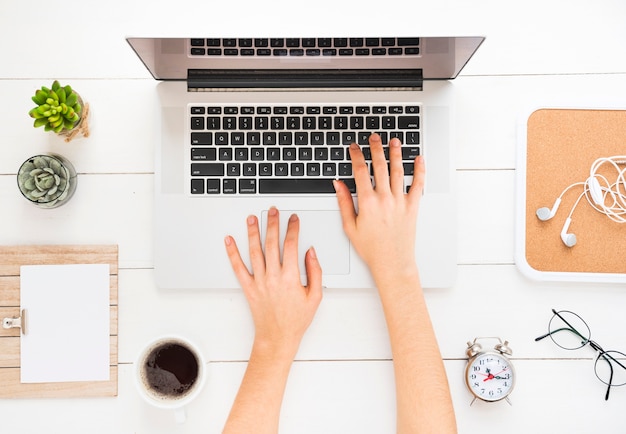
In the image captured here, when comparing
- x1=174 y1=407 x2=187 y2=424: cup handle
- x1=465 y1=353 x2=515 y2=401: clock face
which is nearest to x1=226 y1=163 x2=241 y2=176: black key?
x1=174 y1=407 x2=187 y2=424: cup handle

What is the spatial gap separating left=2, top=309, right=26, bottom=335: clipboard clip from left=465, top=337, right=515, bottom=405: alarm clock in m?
0.73

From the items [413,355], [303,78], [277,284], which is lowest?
[413,355]

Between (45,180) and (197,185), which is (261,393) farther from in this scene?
(45,180)

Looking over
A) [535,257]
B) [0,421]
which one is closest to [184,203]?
[0,421]

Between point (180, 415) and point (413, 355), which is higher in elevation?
point (413, 355)

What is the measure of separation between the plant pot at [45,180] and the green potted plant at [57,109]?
6 cm

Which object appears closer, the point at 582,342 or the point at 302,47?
the point at 302,47

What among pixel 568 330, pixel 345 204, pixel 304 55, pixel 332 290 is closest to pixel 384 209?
pixel 345 204

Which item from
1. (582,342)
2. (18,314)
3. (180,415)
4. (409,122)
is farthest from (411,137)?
(18,314)

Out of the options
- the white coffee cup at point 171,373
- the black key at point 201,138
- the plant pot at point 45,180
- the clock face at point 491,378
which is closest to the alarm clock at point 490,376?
the clock face at point 491,378

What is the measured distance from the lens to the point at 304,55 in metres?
0.73

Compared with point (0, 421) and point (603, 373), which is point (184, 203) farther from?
point (603, 373)

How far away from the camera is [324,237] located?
799mm

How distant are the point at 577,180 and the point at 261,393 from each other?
0.63m
